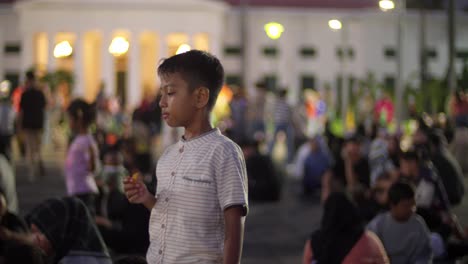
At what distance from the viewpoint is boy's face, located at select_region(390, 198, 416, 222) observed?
754 centimetres

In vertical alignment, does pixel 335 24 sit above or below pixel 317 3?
below

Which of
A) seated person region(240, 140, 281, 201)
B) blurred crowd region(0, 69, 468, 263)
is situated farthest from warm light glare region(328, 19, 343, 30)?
seated person region(240, 140, 281, 201)

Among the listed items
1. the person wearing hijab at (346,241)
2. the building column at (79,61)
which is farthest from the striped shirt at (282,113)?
the building column at (79,61)

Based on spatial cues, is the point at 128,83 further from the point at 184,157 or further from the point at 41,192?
the point at 184,157

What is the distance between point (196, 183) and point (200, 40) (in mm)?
71646

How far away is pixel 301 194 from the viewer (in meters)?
17.0

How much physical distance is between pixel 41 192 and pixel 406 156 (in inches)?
276

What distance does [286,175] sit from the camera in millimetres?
21109

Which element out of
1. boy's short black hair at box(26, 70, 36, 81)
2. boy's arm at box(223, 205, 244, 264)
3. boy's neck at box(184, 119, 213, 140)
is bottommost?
→ boy's arm at box(223, 205, 244, 264)

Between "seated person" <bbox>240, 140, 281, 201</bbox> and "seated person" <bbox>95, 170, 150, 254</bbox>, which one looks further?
"seated person" <bbox>240, 140, 281, 201</bbox>

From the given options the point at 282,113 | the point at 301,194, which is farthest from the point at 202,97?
the point at 282,113

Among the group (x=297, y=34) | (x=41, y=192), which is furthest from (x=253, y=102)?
(x=297, y=34)

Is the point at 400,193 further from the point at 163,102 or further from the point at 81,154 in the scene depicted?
the point at 163,102

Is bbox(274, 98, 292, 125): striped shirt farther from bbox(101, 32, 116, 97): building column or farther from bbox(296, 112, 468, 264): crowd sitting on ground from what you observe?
bbox(101, 32, 116, 97): building column
